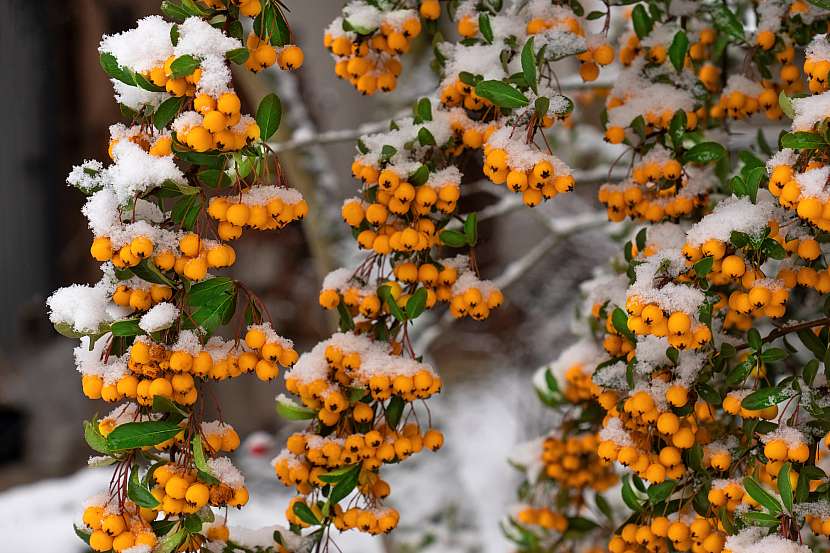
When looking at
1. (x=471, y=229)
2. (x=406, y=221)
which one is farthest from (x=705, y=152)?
(x=406, y=221)

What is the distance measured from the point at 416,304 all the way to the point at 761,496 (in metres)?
0.59

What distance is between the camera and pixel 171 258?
1090mm

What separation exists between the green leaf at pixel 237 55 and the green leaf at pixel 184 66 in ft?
0.19

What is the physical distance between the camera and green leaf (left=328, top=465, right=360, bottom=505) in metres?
1.34

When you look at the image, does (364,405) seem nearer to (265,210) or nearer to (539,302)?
(265,210)

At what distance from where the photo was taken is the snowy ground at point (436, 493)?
4008 mm

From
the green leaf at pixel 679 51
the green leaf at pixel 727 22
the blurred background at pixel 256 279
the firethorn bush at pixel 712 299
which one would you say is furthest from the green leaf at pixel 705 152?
the blurred background at pixel 256 279

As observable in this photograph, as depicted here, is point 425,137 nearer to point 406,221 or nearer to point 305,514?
point 406,221

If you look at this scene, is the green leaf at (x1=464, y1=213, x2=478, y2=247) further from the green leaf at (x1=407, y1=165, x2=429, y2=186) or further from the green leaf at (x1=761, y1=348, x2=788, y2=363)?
the green leaf at (x1=761, y1=348, x2=788, y2=363)

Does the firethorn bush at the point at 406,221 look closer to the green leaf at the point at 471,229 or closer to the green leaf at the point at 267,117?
the green leaf at the point at 471,229

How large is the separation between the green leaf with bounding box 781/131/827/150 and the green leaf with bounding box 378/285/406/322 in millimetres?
629

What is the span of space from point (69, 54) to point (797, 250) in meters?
5.65

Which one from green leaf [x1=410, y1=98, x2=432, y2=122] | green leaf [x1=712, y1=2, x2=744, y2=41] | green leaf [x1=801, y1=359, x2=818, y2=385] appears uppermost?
green leaf [x1=410, y1=98, x2=432, y2=122]

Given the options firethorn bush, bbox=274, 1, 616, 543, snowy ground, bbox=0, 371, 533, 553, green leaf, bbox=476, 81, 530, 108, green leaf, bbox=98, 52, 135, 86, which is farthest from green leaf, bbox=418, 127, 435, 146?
snowy ground, bbox=0, 371, 533, 553
